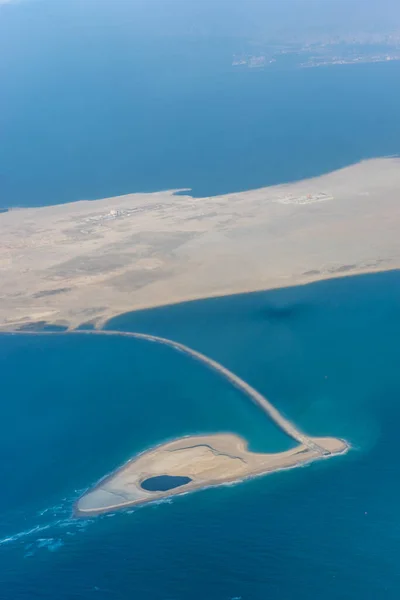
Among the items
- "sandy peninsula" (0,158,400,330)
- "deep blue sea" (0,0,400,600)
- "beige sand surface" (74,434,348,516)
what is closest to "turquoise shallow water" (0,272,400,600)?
"deep blue sea" (0,0,400,600)

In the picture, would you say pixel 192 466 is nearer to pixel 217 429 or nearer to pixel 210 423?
pixel 217 429

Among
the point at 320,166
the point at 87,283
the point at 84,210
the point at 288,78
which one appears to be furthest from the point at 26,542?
the point at 288,78

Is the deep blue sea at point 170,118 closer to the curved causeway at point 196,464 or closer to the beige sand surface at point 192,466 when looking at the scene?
the curved causeway at point 196,464

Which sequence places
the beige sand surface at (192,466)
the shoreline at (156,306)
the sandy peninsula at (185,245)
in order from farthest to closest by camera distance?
the sandy peninsula at (185,245), the shoreline at (156,306), the beige sand surface at (192,466)

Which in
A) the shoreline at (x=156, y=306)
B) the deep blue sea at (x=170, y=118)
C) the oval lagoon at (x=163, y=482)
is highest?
the deep blue sea at (x=170, y=118)

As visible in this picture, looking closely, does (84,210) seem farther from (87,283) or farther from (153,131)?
(153,131)

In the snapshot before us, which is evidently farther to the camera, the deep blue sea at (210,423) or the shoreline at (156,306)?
the shoreline at (156,306)

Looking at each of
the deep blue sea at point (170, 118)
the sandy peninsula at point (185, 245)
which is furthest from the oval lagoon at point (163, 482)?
the deep blue sea at point (170, 118)
